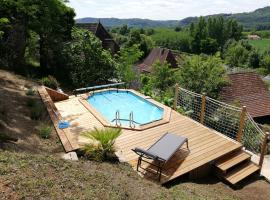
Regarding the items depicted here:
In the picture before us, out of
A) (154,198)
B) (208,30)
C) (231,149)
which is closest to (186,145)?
(231,149)

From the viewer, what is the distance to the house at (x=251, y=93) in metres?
19.5

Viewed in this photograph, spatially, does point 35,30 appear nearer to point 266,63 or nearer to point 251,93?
point 251,93

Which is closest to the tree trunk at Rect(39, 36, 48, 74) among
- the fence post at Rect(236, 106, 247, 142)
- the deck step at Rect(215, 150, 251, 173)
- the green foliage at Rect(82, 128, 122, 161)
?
the green foliage at Rect(82, 128, 122, 161)

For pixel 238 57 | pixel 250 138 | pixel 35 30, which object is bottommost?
pixel 238 57

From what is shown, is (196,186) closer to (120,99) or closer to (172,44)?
(120,99)

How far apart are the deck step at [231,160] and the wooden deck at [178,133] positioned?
153mm

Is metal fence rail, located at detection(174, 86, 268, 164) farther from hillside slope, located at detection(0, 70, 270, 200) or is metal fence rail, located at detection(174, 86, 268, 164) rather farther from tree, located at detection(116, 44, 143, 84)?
tree, located at detection(116, 44, 143, 84)

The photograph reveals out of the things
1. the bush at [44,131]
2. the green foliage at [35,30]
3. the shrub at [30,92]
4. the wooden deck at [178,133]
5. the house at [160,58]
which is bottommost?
the house at [160,58]

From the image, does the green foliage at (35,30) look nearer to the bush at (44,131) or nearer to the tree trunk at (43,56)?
the tree trunk at (43,56)

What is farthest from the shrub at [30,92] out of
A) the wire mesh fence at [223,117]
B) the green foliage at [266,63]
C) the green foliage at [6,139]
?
the green foliage at [266,63]

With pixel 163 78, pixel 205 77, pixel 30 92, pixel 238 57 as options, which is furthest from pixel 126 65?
pixel 238 57

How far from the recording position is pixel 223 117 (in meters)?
9.44

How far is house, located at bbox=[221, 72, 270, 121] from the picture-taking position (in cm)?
1955

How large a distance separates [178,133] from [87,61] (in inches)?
307
